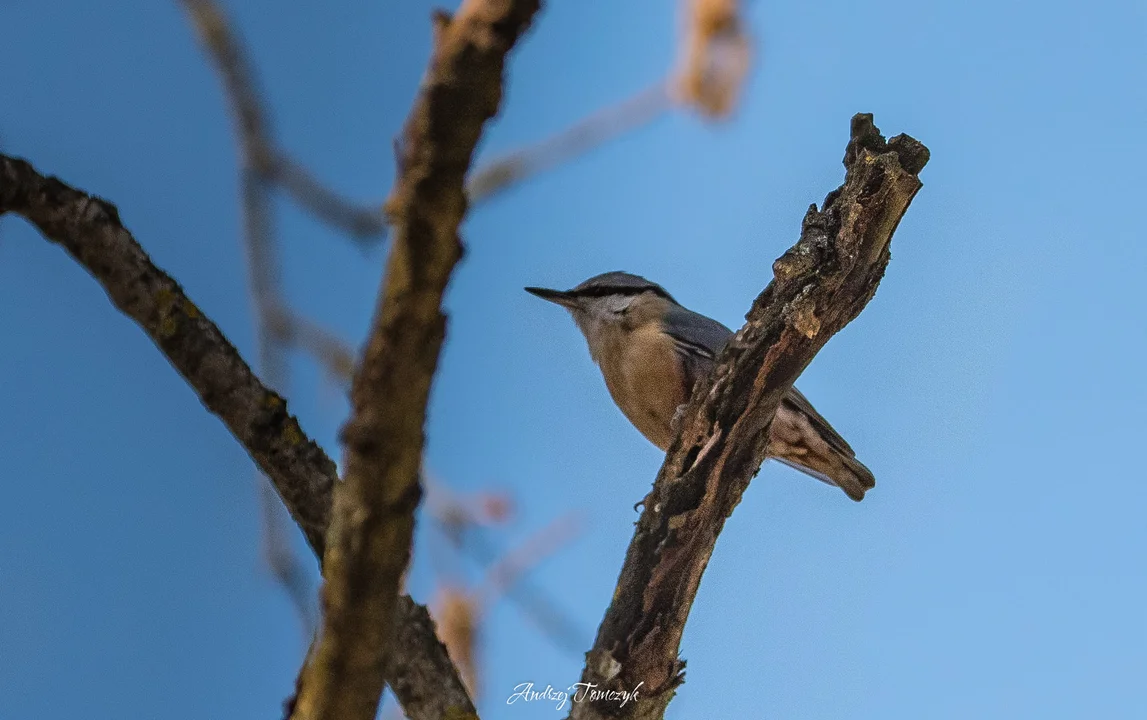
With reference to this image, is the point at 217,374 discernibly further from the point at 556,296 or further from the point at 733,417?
the point at 556,296

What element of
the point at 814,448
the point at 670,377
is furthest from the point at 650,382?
the point at 814,448

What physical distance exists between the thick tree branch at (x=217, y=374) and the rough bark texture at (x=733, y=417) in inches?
18.2

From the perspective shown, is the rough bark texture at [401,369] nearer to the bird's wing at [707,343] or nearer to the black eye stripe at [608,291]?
the bird's wing at [707,343]

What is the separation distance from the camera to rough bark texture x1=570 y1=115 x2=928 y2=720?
3.12 m

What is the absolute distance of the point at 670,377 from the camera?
5387 mm

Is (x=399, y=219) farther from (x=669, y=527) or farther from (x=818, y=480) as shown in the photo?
Result: (x=818, y=480)

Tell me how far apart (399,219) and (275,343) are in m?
1.75

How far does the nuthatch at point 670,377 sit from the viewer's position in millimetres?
5254

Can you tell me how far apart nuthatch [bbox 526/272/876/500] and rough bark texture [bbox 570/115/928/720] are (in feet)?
5.79

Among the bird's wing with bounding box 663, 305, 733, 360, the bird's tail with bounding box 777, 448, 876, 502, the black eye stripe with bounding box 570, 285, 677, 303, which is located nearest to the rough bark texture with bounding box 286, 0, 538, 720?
the bird's wing with bounding box 663, 305, 733, 360

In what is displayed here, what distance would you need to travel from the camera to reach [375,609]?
6.65 ft

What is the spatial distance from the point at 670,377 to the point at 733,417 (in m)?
2.13

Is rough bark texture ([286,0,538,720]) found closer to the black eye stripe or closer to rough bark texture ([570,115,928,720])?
rough bark texture ([570,115,928,720])

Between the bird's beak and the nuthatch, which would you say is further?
the bird's beak
